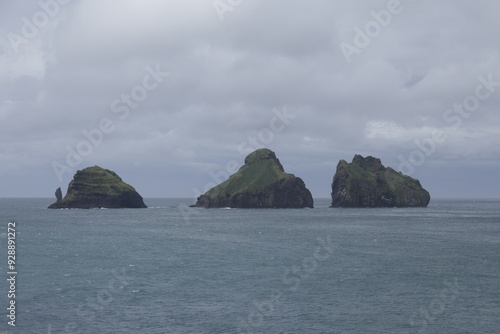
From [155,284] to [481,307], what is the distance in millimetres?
38454

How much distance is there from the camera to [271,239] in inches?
4670

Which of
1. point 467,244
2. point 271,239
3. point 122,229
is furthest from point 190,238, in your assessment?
point 467,244

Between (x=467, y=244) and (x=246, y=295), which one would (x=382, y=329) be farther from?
(x=467, y=244)

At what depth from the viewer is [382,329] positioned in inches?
1729

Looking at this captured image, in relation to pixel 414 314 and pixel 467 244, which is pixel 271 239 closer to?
pixel 467 244

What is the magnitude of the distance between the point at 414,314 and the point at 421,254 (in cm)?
4418

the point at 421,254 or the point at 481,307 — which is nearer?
the point at 481,307

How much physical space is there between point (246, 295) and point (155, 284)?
13.4 meters

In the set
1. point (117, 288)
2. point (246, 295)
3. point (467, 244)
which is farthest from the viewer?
point (467, 244)

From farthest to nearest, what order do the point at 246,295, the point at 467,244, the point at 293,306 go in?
the point at 467,244 < the point at 246,295 < the point at 293,306

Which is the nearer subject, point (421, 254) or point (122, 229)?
point (421, 254)

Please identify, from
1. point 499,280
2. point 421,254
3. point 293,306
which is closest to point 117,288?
point 293,306

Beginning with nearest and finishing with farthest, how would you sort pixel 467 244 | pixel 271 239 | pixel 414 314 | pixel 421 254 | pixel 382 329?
Answer: 1. pixel 382 329
2. pixel 414 314
3. pixel 421 254
4. pixel 467 244
5. pixel 271 239

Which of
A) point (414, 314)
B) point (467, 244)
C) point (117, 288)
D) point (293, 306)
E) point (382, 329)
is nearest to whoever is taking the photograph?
point (382, 329)
